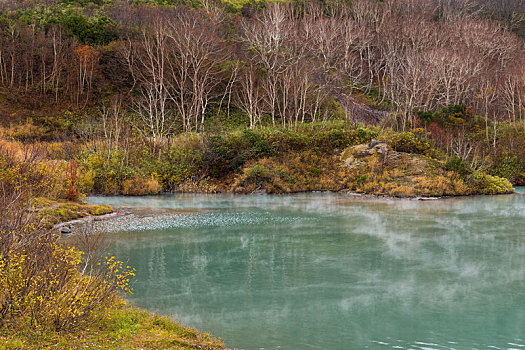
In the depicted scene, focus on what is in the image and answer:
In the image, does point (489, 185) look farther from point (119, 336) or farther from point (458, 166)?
point (119, 336)

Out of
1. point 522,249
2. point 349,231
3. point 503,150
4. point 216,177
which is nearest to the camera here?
point 522,249

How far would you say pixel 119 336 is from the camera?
22.3 feet

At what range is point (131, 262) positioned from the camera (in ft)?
42.5

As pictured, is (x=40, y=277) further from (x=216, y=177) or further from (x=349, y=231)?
(x=216, y=177)

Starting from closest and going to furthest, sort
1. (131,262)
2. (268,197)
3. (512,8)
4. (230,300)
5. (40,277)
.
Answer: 1. (40,277)
2. (230,300)
3. (131,262)
4. (268,197)
5. (512,8)

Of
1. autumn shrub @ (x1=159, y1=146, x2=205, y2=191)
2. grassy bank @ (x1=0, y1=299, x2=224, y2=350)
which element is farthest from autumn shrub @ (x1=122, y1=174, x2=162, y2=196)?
grassy bank @ (x1=0, y1=299, x2=224, y2=350)

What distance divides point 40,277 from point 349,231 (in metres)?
13.2

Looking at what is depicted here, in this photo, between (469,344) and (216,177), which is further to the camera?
(216,177)

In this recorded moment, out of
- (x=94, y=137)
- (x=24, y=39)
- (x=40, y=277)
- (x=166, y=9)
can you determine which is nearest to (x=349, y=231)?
(x=40, y=277)

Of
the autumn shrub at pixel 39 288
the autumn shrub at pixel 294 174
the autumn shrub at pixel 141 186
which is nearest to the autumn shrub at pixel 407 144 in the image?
the autumn shrub at pixel 294 174

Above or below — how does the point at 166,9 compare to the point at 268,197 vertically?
above

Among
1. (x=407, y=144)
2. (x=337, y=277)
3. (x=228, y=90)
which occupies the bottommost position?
(x=337, y=277)

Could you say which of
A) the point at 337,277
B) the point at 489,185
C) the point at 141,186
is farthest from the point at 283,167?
the point at 337,277

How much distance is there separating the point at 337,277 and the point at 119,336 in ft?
21.0
